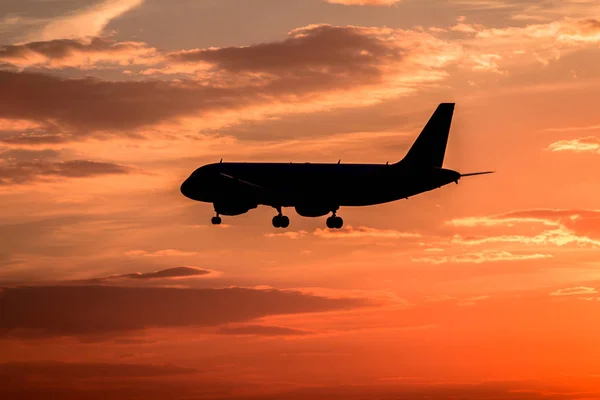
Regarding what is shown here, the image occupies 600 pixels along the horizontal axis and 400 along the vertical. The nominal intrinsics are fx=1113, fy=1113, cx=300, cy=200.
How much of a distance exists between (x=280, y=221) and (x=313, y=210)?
12.7 feet

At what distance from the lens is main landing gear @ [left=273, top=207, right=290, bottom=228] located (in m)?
123

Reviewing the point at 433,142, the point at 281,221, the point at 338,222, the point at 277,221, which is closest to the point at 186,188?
the point at 277,221

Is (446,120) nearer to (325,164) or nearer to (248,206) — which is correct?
(325,164)

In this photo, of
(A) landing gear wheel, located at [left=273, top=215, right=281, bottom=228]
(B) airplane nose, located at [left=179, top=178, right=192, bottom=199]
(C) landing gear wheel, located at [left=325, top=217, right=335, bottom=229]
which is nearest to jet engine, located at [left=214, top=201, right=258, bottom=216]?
(A) landing gear wheel, located at [left=273, top=215, right=281, bottom=228]

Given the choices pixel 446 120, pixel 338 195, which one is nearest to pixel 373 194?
pixel 338 195

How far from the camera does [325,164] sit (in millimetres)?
121625

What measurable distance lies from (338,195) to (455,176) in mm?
12749

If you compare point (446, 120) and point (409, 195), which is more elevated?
point (446, 120)

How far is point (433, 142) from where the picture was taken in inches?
4749

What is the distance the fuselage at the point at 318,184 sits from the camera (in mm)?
120188

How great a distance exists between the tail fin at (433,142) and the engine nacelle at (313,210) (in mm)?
9997

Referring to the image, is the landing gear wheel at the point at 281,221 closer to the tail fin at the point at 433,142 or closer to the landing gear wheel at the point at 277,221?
the landing gear wheel at the point at 277,221

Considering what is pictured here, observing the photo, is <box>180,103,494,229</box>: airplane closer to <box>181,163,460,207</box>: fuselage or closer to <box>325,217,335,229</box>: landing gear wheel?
<box>181,163,460,207</box>: fuselage

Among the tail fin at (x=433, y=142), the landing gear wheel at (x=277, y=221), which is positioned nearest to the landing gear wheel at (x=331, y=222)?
the landing gear wheel at (x=277, y=221)
